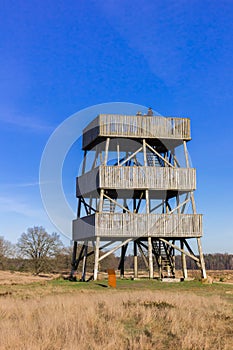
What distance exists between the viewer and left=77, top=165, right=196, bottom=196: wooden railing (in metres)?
31.5

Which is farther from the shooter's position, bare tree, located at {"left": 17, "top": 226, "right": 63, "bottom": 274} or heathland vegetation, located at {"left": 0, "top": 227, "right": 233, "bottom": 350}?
A: bare tree, located at {"left": 17, "top": 226, "right": 63, "bottom": 274}

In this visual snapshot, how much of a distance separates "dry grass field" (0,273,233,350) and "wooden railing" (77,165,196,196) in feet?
44.9

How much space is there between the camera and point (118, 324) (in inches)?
521

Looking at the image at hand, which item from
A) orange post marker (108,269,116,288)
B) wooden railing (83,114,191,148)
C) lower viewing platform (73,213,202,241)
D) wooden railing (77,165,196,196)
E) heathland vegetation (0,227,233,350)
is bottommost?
heathland vegetation (0,227,233,350)

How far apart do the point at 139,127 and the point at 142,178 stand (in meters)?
3.63

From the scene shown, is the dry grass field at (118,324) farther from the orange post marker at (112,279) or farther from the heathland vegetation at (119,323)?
the orange post marker at (112,279)

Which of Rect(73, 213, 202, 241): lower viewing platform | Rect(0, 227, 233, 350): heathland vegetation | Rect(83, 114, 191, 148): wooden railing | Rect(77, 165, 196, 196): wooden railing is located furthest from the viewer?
Rect(83, 114, 191, 148): wooden railing

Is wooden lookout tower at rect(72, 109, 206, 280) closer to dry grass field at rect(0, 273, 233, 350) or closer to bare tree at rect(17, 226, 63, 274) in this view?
dry grass field at rect(0, 273, 233, 350)

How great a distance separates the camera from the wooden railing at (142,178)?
31531mm

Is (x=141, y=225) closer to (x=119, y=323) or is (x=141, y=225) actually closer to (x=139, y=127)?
(x=139, y=127)

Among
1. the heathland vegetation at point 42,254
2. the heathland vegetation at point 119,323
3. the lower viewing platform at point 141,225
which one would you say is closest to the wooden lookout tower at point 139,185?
the lower viewing platform at point 141,225

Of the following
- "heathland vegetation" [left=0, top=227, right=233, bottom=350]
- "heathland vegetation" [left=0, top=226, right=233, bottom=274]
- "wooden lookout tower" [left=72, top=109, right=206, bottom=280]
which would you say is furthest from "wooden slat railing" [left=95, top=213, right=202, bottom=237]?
"heathland vegetation" [left=0, top=226, right=233, bottom=274]

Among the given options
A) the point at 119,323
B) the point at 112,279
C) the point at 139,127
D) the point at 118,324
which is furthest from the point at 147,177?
Answer: the point at 118,324

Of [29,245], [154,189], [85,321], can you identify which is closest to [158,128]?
[154,189]
